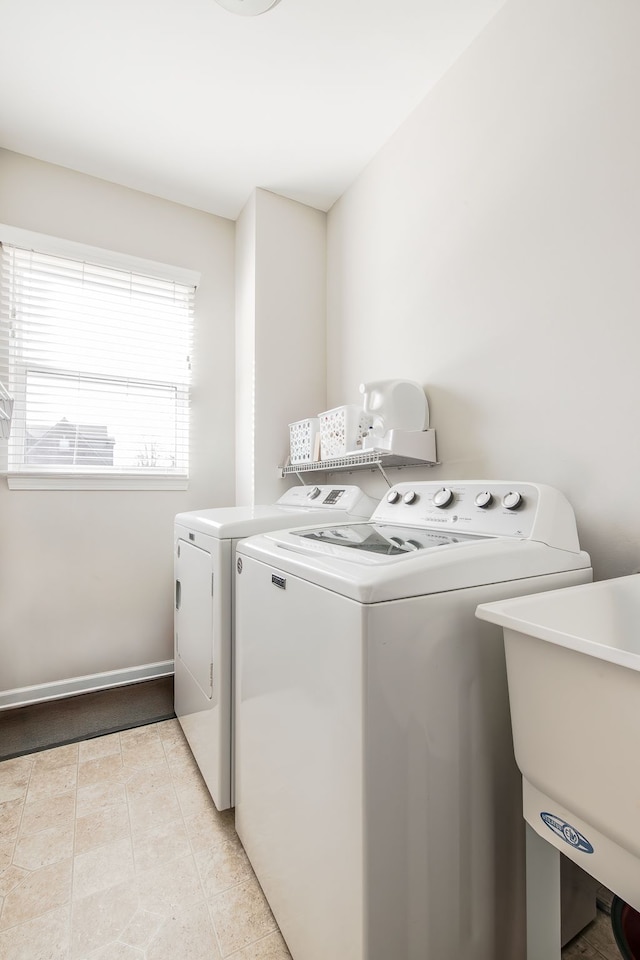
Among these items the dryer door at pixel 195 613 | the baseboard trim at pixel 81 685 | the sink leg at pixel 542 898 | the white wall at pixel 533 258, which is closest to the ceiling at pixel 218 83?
the white wall at pixel 533 258

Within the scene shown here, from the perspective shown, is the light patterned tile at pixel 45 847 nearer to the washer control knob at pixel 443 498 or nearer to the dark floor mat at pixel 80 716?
the dark floor mat at pixel 80 716

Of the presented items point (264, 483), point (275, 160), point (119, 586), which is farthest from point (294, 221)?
point (119, 586)

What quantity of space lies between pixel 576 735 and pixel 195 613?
1.33 metres

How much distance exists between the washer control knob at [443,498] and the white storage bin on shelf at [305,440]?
2.85 ft

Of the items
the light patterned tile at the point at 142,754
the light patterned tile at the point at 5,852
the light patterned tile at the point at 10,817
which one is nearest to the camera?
the light patterned tile at the point at 5,852

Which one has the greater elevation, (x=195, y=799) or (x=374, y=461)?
(x=374, y=461)

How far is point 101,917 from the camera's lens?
113 centimetres

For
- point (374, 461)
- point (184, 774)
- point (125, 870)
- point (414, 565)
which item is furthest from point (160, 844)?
point (374, 461)

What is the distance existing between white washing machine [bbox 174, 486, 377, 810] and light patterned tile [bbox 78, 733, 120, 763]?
269mm

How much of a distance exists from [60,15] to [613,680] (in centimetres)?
253

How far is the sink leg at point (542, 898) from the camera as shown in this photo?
2.78 ft

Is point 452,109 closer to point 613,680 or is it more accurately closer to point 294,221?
point 294,221

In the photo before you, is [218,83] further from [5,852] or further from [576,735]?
[5,852]

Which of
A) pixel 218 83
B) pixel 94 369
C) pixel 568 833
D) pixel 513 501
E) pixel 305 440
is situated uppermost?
pixel 218 83
